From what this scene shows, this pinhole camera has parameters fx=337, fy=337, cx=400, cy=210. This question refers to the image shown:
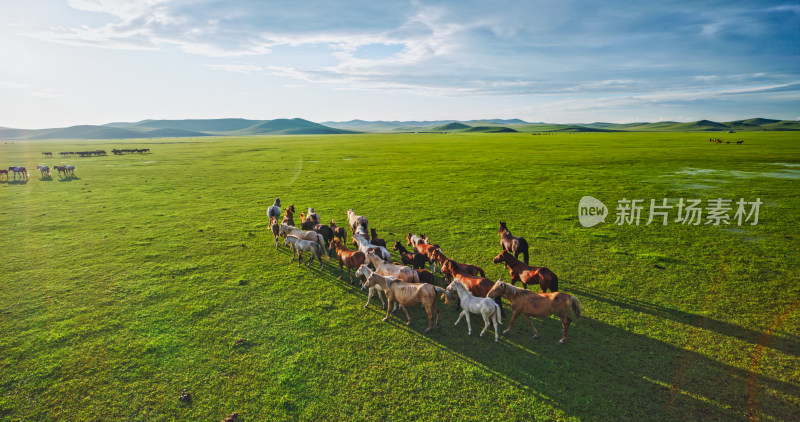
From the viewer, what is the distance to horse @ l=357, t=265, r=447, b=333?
28.4 feet

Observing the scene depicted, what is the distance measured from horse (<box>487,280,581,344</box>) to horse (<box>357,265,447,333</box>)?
5.05ft

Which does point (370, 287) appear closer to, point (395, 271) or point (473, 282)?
point (395, 271)

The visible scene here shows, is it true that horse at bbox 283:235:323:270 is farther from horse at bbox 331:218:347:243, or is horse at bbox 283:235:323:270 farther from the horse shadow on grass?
the horse shadow on grass

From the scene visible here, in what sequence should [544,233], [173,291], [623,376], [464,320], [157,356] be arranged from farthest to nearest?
[544,233] → [173,291] → [464,320] → [157,356] → [623,376]

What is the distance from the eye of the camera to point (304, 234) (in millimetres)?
13680

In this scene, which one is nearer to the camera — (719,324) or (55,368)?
(55,368)

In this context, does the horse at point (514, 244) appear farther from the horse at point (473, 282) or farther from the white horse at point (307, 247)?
the white horse at point (307, 247)

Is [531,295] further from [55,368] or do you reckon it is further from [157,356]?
[55,368]

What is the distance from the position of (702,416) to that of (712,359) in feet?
6.73

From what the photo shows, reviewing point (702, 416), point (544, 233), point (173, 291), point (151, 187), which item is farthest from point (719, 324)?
point (151, 187)

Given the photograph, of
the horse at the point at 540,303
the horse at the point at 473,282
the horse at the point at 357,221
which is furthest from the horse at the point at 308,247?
the horse at the point at 540,303

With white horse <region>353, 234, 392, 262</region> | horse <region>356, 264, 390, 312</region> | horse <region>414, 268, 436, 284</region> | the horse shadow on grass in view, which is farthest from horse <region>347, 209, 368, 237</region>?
the horse shadow on grass

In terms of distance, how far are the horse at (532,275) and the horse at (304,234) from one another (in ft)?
21.2

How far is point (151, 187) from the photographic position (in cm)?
3005
